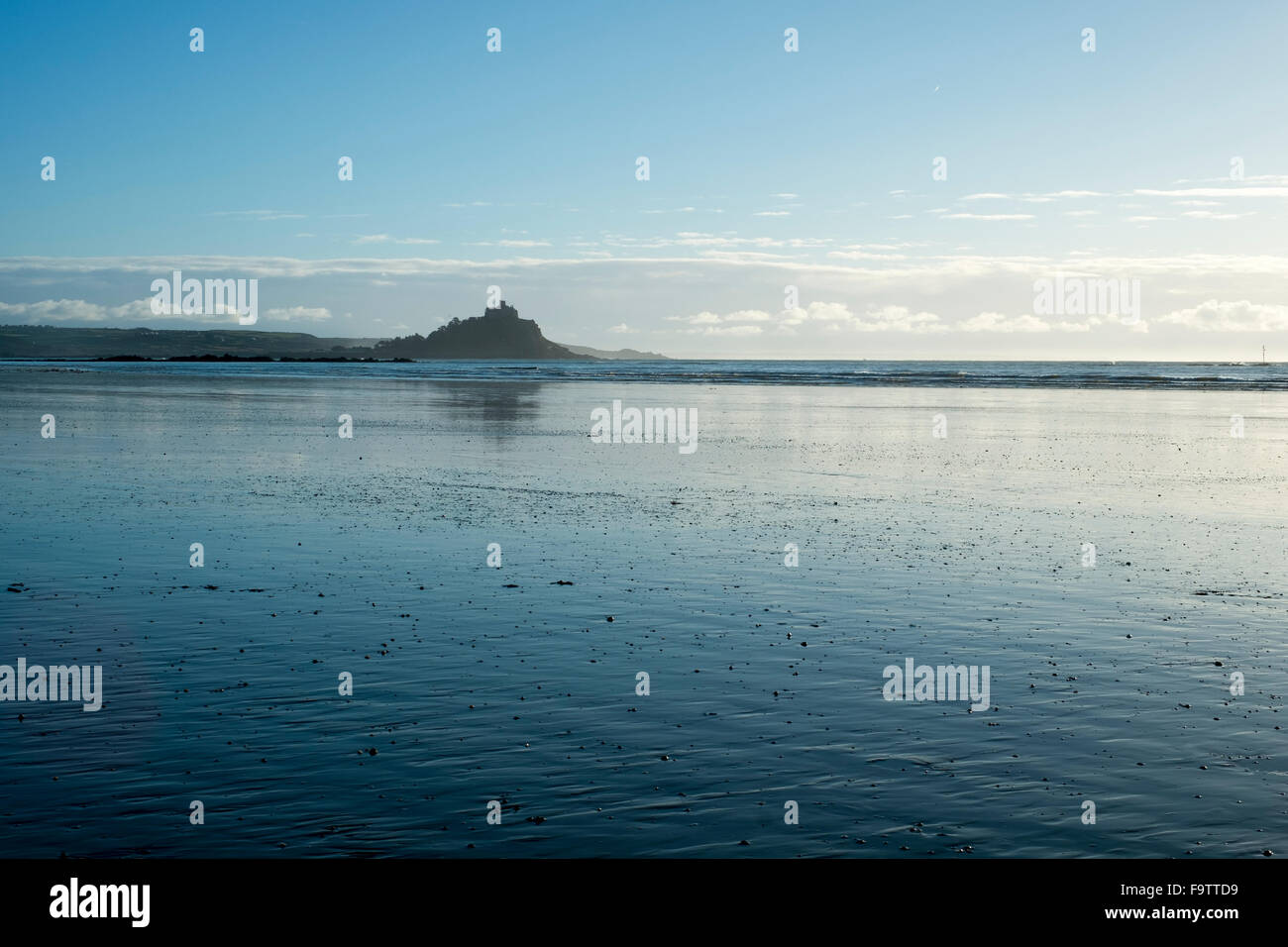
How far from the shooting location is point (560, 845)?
31.6 feet

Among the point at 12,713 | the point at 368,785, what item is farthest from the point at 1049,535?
the point at 12,713

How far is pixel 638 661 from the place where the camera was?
1553 cm

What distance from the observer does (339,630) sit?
55.6 ft

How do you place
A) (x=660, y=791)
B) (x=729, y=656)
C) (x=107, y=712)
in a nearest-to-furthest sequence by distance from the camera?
(x=660, y=791)
(x=107, y=712)
(x=729, y=656)

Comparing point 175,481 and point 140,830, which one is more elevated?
point 175,481

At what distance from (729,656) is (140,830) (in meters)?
8.26

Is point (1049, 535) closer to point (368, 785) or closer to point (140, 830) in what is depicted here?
point (368, 785)

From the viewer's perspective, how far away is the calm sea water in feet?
33.6

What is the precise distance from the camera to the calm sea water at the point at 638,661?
10.2 m

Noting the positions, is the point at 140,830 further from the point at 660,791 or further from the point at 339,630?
the point at 339,630
